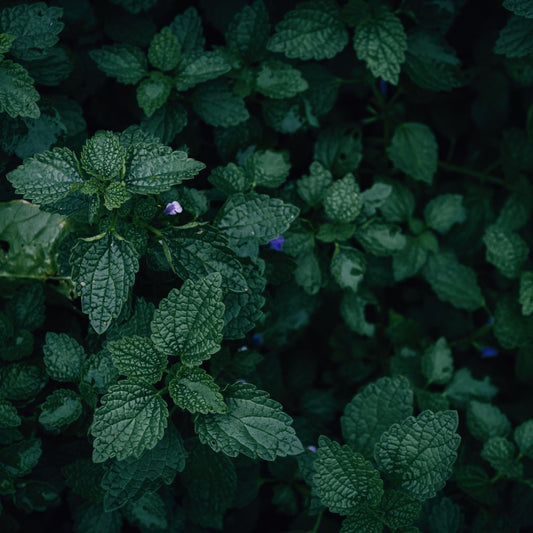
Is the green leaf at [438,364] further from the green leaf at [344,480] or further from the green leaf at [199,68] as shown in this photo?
the green leaf at [199,68]

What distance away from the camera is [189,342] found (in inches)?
69.1

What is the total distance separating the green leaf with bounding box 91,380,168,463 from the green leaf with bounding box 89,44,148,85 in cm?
112

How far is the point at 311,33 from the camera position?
7.46 feet

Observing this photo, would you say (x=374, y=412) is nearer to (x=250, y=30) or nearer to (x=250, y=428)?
(x=250, y=428)

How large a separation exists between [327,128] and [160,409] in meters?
1.47

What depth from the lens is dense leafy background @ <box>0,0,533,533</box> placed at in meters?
1.77

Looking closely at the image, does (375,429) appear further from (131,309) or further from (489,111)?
(489,111)

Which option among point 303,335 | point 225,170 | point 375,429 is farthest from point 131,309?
point 303,335

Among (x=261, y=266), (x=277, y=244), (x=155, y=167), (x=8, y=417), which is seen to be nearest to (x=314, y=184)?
(x=277, y=244)

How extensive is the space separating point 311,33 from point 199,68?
46cm

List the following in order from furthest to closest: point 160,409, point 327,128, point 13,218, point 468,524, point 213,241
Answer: point 327,128, point 468,524, point 13,218, point 213,241, point 160,409

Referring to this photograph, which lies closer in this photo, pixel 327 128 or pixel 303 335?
pixel 327 128

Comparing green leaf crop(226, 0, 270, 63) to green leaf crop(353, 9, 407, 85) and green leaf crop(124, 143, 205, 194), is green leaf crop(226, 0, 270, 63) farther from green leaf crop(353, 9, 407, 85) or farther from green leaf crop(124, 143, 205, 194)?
green leaf crop(124, 143, 205, 194)

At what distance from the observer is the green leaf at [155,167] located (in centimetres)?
175
